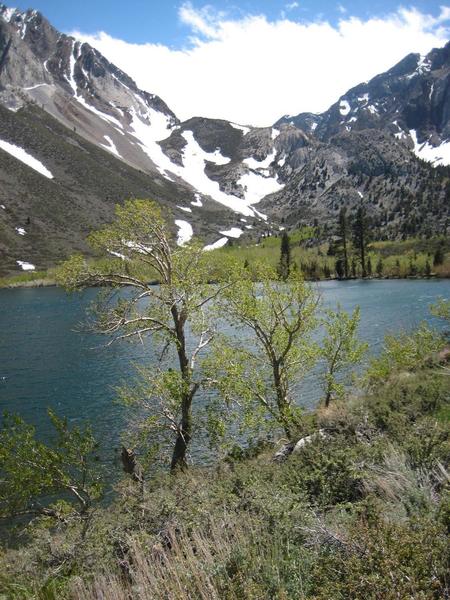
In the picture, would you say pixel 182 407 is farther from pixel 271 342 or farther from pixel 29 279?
pixel 29 279

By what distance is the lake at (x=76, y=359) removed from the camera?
33.3 m

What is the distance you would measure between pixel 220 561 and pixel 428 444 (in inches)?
201

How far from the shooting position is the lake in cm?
3334

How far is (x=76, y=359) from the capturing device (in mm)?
49188

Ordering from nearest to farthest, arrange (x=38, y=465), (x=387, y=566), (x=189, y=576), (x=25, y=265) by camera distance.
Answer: (x=387, y=566)
(x=189, y=576)
(x=38, y=465)
(x=25, y=265)

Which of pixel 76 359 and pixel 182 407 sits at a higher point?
pixel 182 407

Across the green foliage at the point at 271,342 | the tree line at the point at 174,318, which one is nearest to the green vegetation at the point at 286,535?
the tree line at the point at 174,318

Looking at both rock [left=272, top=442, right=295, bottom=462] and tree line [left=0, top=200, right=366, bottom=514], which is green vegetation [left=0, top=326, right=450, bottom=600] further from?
tree line [left=0, top=200, right=366, bottom=514]

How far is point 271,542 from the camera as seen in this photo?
6469 mm

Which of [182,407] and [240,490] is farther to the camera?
[182,407]

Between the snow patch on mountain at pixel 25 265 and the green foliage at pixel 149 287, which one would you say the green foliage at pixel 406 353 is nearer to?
the green foliage at pixel 149 287

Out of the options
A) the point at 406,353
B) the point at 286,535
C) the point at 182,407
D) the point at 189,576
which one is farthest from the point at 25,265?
the point at 189,576

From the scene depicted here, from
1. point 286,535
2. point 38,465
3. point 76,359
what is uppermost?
point 286,535

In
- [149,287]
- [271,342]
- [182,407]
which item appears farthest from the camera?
[271,342]
